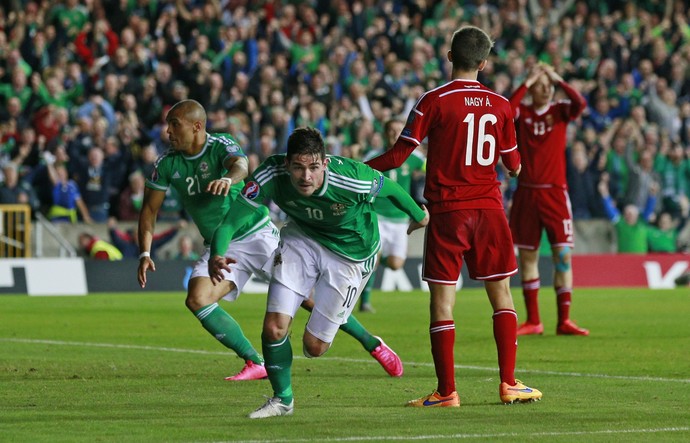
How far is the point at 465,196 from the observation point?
8586 mm

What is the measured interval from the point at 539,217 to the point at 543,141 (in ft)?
2.62

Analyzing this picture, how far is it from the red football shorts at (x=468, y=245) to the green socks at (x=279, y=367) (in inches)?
46.5

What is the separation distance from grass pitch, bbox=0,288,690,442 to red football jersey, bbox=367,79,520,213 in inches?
52.3

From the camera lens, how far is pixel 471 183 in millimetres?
8586

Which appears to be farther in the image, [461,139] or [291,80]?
[291,80]

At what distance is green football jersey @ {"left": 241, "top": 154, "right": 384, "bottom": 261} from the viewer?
8.02 m

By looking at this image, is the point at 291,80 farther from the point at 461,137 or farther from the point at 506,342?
the point at 506,342

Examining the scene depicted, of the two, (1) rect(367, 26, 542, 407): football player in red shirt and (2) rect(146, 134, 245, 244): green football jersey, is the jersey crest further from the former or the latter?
(2) rect(146, 134, 245, 244): green football jersey

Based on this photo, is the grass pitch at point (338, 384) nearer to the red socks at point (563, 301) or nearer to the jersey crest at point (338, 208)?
the red socks at point (563, 301)

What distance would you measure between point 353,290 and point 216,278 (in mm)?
1052

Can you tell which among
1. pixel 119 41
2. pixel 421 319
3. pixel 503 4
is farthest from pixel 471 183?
pixel 503 4

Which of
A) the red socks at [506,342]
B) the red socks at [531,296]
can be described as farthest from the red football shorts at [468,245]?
the red socks at [531,296]

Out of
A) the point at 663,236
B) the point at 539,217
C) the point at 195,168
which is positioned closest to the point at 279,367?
the point at 195,168

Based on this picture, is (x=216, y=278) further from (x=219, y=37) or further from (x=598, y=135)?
(x=598, y=135)
